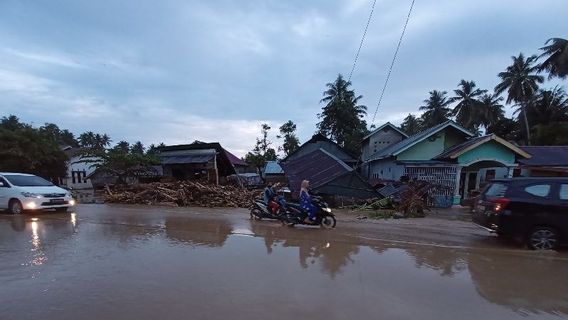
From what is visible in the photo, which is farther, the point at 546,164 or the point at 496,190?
the point at 546,164

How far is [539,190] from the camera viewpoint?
8.14 meters

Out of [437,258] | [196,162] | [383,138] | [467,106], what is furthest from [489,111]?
[437,258]

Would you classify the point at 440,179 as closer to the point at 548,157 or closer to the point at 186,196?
the point at 548,157

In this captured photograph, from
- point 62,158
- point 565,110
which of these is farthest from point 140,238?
point 565,110

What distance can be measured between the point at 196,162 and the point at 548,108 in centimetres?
3834

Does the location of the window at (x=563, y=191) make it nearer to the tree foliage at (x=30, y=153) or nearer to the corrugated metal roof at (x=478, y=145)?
the corrugated metal roof at (x=478, y=145)

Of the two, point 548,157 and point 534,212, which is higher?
point 548,157

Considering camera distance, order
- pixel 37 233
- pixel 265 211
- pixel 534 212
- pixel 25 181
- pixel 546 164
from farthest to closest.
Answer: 1. pixel 546 164
2. pixel 25 181
3. pixel 265 211
4. pixel 37 233
5. pixel 534 212

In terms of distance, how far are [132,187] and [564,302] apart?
67.2 feet

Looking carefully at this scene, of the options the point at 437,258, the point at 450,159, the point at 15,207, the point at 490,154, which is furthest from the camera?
the point at 490,154

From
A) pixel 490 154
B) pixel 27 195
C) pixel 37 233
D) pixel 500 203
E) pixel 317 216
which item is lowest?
pixel 37 233

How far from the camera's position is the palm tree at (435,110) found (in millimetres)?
51156

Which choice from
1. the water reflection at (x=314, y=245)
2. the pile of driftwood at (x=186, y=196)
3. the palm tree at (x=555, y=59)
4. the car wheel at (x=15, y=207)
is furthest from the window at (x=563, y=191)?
the palm tree at (x=555, y=59)

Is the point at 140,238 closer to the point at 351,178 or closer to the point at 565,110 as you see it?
the point at 351,178
